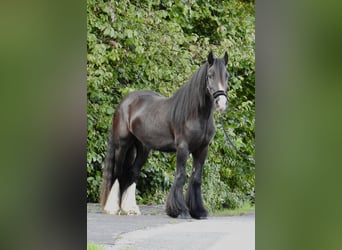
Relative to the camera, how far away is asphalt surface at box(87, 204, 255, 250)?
138cm

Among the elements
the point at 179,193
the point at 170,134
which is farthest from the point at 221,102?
the point at 179,193

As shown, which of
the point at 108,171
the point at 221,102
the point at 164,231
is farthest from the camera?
the point at 108,171

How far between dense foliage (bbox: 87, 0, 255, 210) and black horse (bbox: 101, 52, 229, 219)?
0.08 feet

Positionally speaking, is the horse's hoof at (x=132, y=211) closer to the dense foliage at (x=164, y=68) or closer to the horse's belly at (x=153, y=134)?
the dense foliage at (x=164, y=68)

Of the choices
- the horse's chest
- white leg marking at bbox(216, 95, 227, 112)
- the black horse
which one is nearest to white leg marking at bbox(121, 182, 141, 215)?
the black horse

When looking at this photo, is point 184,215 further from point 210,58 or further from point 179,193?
point 210,58

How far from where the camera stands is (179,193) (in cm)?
150

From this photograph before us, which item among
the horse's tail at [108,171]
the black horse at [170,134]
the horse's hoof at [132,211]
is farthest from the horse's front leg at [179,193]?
the horse's tail at [108,171]

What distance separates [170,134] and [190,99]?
13 centimetres

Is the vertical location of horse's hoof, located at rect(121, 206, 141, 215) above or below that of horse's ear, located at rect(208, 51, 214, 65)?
below

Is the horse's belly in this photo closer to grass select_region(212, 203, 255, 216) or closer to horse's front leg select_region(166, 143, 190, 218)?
horse's front leg select_region(166, 143, 190, 218)
